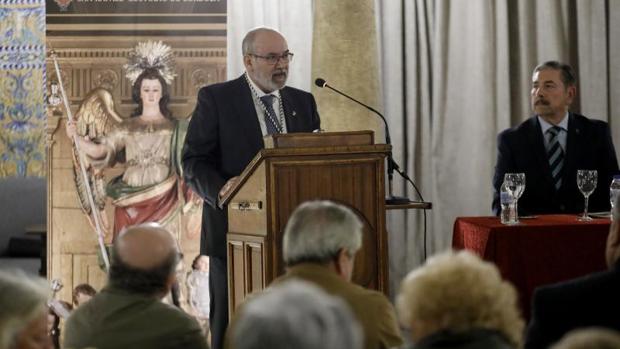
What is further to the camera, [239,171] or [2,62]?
[2,62]

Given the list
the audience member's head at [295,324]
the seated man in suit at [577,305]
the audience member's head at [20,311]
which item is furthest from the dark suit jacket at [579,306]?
the audience member's head at [20,311]

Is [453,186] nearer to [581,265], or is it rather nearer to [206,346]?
[581,265]

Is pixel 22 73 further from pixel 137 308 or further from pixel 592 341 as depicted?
pixel 592 341

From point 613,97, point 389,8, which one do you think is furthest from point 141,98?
point 613,97

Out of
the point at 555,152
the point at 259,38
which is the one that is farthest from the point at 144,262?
the point at 555,152

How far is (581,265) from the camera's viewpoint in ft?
17.4

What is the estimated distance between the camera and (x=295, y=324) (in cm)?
198

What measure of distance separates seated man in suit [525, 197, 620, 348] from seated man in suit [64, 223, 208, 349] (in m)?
0.94

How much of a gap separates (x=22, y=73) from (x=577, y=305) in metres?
6.90

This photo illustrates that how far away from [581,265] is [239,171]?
1.62 meters

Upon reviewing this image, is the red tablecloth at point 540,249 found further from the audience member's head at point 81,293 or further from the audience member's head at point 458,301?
the audience member's head at point 81,293

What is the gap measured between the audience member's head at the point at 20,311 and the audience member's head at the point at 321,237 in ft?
2.69

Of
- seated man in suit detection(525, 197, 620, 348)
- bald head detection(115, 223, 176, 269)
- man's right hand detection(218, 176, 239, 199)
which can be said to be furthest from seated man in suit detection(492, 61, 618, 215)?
bald head detection(115, 223, 176, 269)

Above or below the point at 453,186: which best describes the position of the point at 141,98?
above
